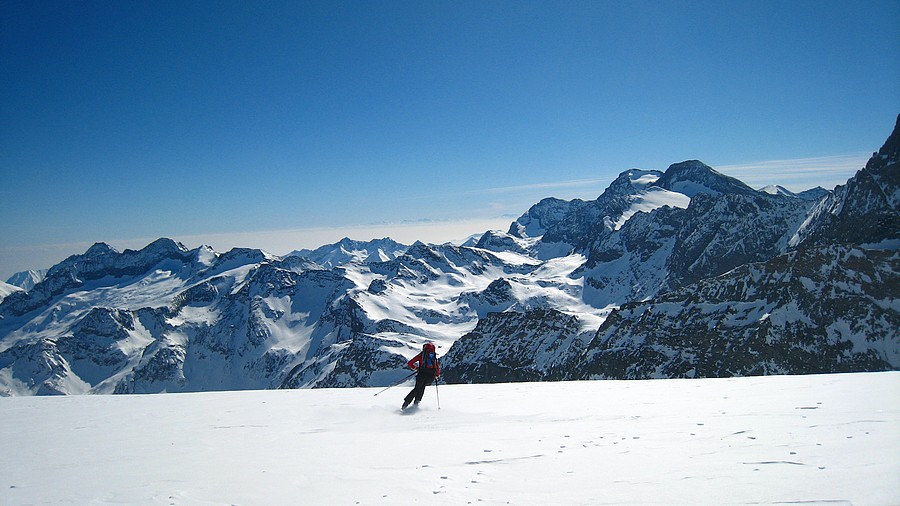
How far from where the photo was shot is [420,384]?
53.6 feet

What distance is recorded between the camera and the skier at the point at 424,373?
16156 mm

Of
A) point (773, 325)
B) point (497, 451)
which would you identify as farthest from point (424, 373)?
point (773, 325)

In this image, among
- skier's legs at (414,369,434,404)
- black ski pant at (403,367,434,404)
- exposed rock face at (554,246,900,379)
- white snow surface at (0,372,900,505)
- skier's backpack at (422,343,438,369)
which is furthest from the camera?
exposed rock face at (554,246,900,379)

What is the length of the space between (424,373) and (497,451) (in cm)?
759

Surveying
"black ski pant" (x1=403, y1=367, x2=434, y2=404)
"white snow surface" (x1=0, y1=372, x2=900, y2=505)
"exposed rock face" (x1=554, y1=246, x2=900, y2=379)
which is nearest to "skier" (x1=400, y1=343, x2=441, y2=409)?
"black ski pant" (x1=403, y1=367, x2=434, y2=404)

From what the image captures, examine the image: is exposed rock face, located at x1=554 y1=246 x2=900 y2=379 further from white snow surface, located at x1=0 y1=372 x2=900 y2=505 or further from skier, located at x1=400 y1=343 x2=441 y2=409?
skier, located at x1=400 y1=343 x2=441 y2=409

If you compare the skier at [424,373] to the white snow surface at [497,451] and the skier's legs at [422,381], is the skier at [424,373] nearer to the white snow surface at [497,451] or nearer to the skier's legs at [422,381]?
the skier's legs at [422,381]

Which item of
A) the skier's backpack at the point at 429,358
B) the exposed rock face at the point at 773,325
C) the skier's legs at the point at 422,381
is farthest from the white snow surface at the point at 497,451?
the exposed rock face at the point at 773,325

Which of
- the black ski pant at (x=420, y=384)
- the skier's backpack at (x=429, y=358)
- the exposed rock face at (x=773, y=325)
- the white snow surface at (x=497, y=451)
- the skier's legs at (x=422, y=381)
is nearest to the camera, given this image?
the white snow surface at (x=497, y=451)

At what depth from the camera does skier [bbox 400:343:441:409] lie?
16156 mm

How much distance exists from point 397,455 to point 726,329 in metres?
115

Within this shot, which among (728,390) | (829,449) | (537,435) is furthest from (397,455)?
(728,390)

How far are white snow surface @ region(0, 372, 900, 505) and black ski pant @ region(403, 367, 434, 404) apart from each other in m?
0.85

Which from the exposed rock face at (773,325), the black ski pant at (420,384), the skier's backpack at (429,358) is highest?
the skier's backpack at (429,358)
